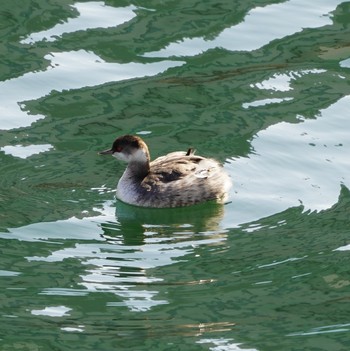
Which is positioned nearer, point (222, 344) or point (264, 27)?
point (222, 344)

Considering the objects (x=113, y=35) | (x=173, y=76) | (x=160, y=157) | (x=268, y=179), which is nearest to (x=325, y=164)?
(x=268, y=179)

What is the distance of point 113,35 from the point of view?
14773mm

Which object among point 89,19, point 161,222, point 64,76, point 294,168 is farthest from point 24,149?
point 89,19

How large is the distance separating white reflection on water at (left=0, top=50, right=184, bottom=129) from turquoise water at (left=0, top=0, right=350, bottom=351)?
22 mm

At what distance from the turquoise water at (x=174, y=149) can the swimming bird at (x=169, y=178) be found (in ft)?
0.46

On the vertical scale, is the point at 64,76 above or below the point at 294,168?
above

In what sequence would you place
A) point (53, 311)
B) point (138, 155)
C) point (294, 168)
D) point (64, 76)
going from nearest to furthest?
1. point (53, 311)
2. point (138, 155)
3. point (294, 168)
4. point (64, 76)

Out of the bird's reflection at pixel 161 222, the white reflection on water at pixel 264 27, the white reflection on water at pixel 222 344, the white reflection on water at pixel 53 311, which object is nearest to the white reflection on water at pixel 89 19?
the white reflection on water at pixel 264 27

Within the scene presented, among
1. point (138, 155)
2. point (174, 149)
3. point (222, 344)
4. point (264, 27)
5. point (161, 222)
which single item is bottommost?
point (161, 222)

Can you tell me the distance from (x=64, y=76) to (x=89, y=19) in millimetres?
1423

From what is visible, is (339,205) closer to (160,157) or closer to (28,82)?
(160,157)

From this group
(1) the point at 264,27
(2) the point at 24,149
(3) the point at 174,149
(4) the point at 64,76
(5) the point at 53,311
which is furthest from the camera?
(1) the point at 264,27

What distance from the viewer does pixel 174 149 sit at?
1259 centimetres

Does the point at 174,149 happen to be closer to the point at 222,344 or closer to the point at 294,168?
the point at 294,168
